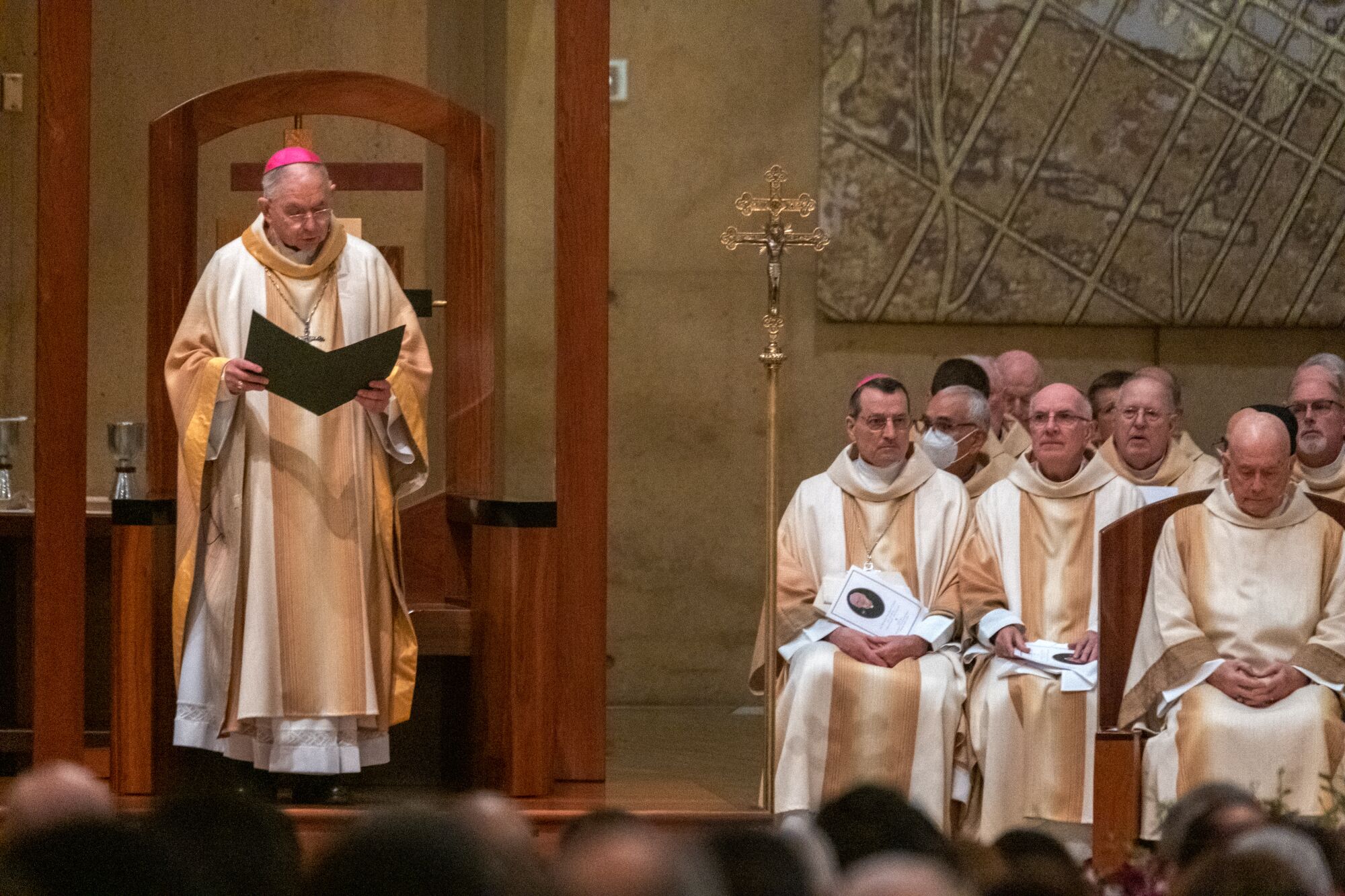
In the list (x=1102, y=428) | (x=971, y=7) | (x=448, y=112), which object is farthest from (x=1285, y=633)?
(x=971, y=7)

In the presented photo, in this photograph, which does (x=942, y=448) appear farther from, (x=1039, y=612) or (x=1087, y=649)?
(x=1087, y=649)

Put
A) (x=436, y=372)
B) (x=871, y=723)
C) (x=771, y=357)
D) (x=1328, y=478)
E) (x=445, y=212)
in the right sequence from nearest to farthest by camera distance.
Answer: (x=771, y=357), (x=871, y=723), (x=445, y=212), (x=436, y=372), (x=1328, y=478)

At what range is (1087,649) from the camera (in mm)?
7531

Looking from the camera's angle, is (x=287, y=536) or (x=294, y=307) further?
(x=294, y=307)

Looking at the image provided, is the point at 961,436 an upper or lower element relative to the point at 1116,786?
upper

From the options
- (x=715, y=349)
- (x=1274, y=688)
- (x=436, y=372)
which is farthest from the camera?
(x=715, y=349)

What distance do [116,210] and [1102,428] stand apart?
14.3 ft

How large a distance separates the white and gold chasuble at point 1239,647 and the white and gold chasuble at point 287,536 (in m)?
2.45

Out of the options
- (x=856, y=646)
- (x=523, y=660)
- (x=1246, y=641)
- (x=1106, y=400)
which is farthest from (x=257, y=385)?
(x=1106, y=400)

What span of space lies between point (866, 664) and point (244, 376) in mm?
2316

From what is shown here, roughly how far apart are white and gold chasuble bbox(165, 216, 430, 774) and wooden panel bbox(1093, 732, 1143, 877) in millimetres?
2271

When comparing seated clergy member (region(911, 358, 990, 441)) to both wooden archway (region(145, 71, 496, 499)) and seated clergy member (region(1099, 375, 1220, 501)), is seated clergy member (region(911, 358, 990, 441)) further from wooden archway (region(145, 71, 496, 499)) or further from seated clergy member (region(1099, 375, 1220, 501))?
wooden archway (region(145, 71, 496, 499))

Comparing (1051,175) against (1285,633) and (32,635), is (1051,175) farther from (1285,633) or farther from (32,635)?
(32,635)

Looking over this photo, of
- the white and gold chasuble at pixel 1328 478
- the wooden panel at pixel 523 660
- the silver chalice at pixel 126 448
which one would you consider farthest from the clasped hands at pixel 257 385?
the white and gold chasuble at pixel 1328 478
